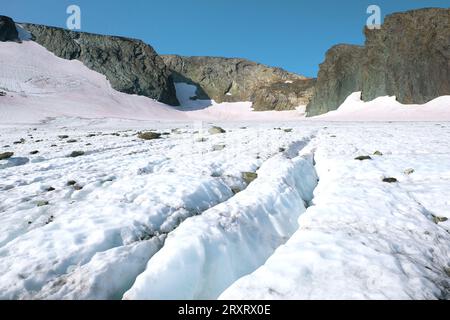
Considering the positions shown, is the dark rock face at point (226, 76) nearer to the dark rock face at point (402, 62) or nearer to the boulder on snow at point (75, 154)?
the dark rock face at point (402, 62)

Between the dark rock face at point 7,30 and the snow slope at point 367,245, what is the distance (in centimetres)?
8130

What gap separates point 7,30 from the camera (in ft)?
227

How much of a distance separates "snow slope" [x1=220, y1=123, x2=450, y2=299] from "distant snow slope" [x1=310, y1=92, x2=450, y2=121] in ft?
114

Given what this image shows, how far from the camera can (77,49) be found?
250ft

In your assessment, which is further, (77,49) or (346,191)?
(77,49)

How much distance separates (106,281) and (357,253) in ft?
12.9

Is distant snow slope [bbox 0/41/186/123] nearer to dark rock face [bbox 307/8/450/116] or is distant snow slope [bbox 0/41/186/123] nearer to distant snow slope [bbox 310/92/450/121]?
distant snow slope [bbox 310/92/450/121]

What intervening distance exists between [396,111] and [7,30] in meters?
78.3

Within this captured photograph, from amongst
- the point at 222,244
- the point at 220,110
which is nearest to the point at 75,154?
the point at 222,244

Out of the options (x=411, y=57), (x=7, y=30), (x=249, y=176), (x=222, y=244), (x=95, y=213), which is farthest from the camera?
(x=7, y=30)

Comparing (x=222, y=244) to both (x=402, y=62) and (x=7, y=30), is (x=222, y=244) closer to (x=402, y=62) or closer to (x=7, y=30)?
(x=402, y=62)

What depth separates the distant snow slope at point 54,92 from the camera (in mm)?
47469
